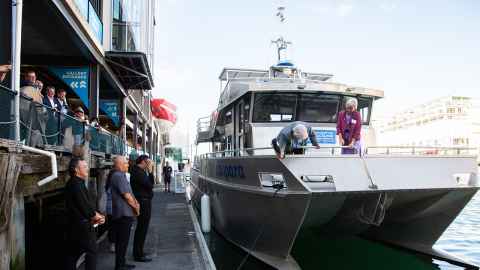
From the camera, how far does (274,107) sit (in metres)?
8.97

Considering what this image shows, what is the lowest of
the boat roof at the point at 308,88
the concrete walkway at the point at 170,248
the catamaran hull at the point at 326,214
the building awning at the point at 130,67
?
the concrete walkway at the point at 170,248

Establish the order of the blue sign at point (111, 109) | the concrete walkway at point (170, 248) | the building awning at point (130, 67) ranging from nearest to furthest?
the concrete walkway at point (170, 248), the building awning at point (130, 67), the blue sign at point (111, 109)

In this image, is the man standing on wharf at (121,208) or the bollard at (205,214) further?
the bollard at (205,214)

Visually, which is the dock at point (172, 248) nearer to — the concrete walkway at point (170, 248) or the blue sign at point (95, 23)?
the concrete walkway at point (170, 248)

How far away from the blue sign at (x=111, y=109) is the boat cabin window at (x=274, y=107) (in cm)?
1112

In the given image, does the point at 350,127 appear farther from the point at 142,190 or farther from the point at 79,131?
the point at 79,131

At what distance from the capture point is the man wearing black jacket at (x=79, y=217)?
4.34 metres

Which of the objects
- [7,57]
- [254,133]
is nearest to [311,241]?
[254,133]

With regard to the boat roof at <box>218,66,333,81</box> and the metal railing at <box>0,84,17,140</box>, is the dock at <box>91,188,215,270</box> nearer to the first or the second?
the metal railing at <box>0,84,17,140</box>

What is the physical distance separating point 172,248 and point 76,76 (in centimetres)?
821

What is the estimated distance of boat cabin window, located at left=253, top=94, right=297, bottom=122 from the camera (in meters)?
8.86

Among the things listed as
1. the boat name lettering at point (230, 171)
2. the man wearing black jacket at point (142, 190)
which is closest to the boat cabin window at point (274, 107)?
the boat name lettering at point (230, 171)

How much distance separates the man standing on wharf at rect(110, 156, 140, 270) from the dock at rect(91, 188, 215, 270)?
654mm

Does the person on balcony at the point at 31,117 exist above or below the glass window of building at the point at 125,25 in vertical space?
below
